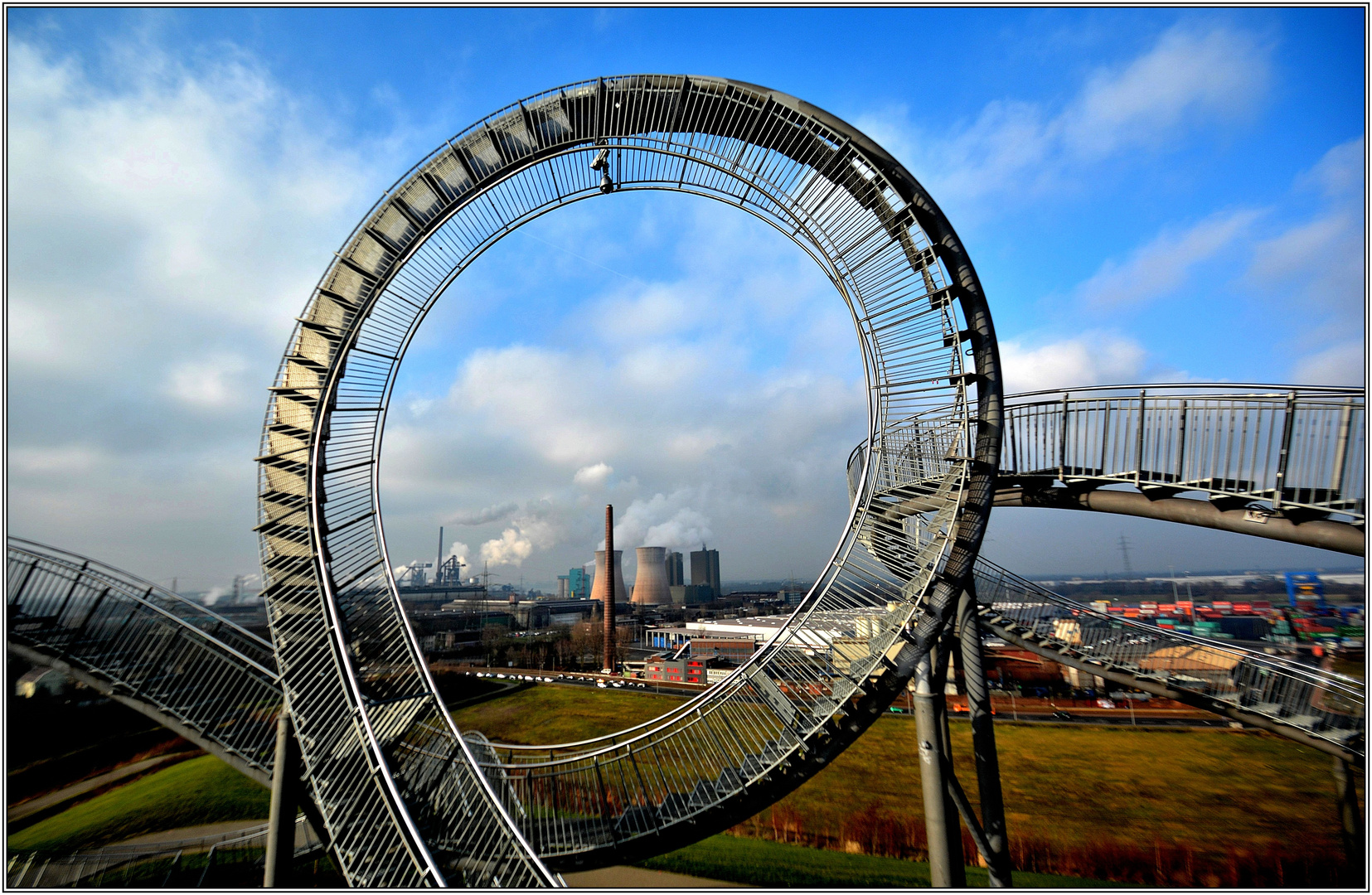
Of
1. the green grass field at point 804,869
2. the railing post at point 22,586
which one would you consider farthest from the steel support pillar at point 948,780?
the railing post at point 22,586

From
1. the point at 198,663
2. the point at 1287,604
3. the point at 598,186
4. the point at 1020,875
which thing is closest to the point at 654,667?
the point at 1020,875

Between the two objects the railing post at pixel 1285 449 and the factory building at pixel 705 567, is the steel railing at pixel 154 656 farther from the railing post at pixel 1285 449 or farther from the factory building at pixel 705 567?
the factory building at pixel 705 567

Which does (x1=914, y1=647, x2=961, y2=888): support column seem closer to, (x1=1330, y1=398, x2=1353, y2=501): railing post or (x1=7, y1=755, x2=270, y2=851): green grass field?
(x1=1330, y1=398, x2=1353, y2=501): railing post

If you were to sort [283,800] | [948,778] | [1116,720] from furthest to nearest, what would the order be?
[1116,720] → [283,800] → [948,778]

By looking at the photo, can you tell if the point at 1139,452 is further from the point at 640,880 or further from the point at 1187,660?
the point at 640,880

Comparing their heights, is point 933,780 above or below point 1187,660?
below

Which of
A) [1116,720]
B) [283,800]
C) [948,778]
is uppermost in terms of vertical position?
[948,778]

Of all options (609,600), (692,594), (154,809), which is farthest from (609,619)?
(692,594)

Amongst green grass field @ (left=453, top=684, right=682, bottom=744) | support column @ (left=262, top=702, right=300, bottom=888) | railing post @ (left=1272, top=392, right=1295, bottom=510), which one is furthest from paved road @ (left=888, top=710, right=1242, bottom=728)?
support column @ (left=262, top=702, right=300, bottom=888)
